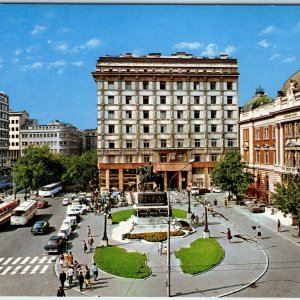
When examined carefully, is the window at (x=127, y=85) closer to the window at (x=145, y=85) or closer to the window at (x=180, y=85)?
the window at (x=145, y=85)

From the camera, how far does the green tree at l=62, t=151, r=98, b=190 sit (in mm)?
15289

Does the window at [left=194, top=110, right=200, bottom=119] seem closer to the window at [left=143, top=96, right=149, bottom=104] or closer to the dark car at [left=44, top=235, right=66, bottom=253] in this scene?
the window at [left=143, top=96, right=149, bottom=104]

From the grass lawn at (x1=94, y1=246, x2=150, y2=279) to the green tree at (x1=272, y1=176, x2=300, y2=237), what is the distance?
5513 mm

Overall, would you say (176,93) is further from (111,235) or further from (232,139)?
(111,235)

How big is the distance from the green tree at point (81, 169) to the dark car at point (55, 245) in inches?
118

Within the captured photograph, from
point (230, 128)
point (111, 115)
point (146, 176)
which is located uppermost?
point (111, 115)

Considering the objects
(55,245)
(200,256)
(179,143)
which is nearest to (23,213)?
(55,245)

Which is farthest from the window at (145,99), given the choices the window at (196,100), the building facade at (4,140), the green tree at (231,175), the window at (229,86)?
the building facade at (4,140)

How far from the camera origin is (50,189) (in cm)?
1487

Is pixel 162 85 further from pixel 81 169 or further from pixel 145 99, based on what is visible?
pixel 81 169

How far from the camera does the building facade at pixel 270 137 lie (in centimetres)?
1611

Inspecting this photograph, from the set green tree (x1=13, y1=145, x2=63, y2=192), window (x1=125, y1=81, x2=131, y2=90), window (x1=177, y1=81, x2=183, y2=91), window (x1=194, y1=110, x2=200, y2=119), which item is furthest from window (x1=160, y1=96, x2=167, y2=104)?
green tree (x1=13, y1=145, x2=63, y2=192)

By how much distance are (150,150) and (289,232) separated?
5931 millimetres

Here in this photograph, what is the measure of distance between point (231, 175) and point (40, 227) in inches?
307
